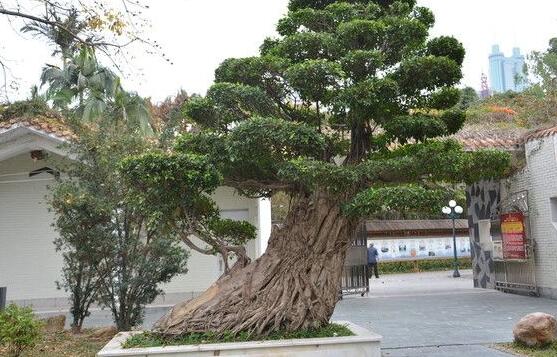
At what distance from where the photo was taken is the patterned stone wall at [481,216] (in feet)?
51.1

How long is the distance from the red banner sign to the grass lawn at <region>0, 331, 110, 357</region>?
966 cm

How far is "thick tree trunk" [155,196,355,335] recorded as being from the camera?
646cm

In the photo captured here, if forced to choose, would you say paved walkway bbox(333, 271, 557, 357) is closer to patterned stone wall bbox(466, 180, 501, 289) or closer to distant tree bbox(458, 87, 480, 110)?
patterned stone wall bbox(466, 180, 501, 289)

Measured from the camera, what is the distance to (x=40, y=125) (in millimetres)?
11852

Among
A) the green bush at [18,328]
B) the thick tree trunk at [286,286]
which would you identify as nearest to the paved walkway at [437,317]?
the thick tree trunk at [286,286]

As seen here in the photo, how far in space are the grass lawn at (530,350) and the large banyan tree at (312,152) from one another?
7.93 ft

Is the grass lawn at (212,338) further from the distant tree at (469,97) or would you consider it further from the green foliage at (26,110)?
the distant tree at (469,97)

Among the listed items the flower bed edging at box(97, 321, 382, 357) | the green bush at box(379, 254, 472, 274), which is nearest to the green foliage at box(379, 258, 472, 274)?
the green bush at box(379, 254, 472, 274)

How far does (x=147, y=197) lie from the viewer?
6445mm

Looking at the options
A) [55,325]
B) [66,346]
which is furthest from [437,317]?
[55,325]

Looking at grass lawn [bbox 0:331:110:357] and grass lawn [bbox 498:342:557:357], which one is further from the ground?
grass lawn [bbox 0:331:110:357]

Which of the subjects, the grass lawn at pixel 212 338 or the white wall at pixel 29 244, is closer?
the grass lawn at pixel 212 338

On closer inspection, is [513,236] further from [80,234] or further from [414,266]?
[414,266]

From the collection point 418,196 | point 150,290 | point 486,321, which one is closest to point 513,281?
point 486,321
